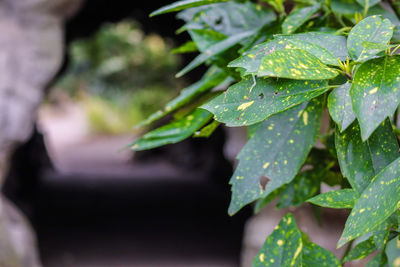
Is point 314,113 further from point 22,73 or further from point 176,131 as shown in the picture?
point 22,73

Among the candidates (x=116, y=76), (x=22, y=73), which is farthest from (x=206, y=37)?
(x=116, y=76)

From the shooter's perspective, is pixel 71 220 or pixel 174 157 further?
pixel 174 157

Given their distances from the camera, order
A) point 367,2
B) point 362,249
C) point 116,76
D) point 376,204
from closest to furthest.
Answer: point 376,204
point 362,249
point 367,2
point 116,76

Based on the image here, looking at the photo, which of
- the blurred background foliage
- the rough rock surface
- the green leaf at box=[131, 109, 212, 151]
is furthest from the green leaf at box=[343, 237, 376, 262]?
the blurred background foliage

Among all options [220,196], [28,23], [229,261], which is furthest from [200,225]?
[28,23]

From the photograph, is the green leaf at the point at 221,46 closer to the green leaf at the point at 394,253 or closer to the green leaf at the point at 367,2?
the green leaf at the point at 367,2

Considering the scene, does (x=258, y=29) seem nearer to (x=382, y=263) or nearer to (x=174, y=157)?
(x=382, y=263)

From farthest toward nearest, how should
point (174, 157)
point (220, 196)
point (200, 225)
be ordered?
1. point (174, 157)
2. point (220, 196)
3. point (200, 225)

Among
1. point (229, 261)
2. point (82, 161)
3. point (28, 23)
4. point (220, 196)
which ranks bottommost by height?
point (82, 161)
